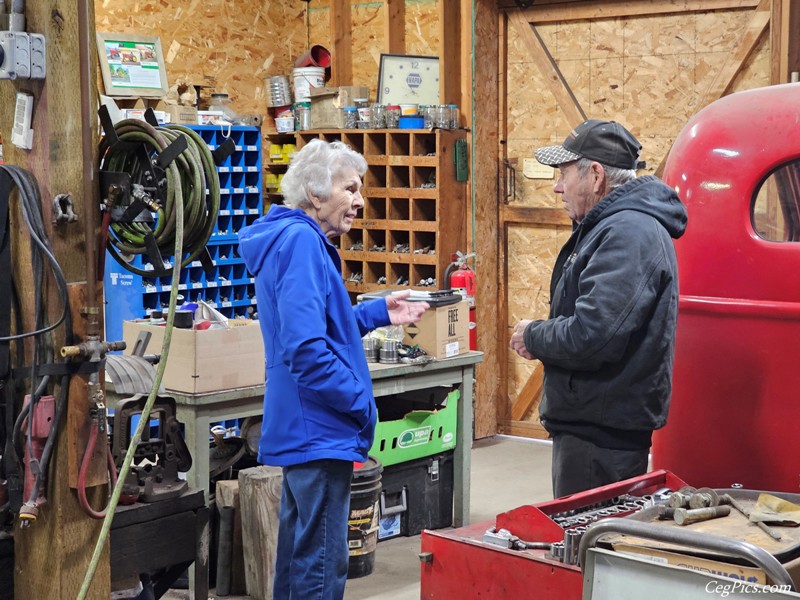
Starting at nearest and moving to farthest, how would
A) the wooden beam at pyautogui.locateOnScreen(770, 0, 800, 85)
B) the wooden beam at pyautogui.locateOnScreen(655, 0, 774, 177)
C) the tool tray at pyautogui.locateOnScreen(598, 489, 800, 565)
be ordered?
the tool tray at pyautogui.locateOnScreen(598, 489, 800, 565)
the wooden beam at pyautogui.locateOnScreen(770, 0, 800, 85)
the wooden beam at pyautogui.locateOnScreen(655, 0, 774, 177)

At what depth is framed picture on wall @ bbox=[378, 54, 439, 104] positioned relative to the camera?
8.77 m

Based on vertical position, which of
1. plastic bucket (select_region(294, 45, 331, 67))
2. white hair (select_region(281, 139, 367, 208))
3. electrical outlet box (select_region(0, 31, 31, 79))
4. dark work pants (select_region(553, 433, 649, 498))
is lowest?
dark work pants (select_region(553, 433, 649, 498))

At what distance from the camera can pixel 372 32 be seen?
32.6ft

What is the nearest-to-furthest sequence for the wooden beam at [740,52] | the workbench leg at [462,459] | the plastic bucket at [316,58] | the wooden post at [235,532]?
1. the wooden post at [235,532]
2. the workbench leg at [462,459]
3. the wooden beam at [740,52]
4. the plastic bucket at [316,58]

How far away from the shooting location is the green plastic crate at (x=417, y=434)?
5.99 metres

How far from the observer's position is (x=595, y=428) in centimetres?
381

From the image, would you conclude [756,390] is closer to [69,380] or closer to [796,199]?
[796,199]

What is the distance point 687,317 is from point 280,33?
7068 mm

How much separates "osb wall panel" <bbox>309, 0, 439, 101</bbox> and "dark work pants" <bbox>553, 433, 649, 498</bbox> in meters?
6.01

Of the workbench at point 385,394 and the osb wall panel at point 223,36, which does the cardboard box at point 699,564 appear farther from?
the osb wall panel at point 223,36

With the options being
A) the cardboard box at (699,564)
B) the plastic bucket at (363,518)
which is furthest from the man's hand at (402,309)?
the cardboard box at (699,564)

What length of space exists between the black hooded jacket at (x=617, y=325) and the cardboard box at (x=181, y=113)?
221 inches

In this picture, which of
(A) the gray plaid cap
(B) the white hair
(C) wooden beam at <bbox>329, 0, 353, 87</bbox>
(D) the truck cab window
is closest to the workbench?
(B) the white hair

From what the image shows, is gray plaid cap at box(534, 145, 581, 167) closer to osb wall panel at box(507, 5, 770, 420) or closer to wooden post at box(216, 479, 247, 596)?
wooden post at box(216, 479, 247, 596)
